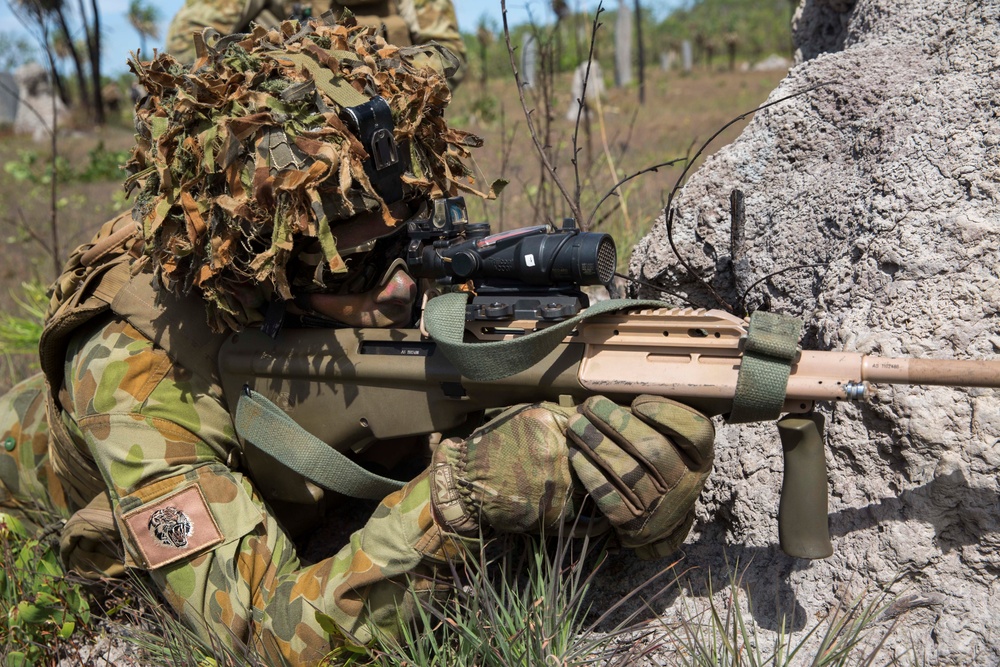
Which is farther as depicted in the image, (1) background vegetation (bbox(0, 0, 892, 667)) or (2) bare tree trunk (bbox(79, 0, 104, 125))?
(2) bare tree trunk (bbox(79, 0, 104, 125))

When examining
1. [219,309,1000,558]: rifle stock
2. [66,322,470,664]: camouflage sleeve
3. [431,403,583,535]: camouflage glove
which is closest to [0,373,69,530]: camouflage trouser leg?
[66,322,470,664]: camouflage sleeve

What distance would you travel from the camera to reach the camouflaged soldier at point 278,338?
200cm

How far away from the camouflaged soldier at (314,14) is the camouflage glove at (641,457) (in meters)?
3.79

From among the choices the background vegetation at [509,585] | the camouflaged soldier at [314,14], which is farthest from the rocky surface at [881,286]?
the camouflaged soldier at [314,14]

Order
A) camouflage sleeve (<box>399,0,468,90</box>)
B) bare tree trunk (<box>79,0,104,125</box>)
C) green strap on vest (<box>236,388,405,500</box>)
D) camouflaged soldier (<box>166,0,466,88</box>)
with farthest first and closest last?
bare tree trunk (<box>79,0,104,125</box>)
camouflage sleeve (<box>399,0,468,90</box>)
camouflaged soldier (<box>166,0,466,88</box>)
green strap on vest (<box>236,388,405,500</box>)

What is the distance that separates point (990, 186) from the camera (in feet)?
6.83

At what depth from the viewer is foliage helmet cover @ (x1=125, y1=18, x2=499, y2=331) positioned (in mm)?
2084

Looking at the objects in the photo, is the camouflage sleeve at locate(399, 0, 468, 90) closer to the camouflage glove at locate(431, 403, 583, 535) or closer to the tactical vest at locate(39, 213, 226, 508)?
the tactical vest at locate(39, 213, 226, 508)

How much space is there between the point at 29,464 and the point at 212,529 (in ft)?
3.86

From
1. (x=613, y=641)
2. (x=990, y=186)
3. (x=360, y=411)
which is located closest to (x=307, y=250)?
(x=360, y=411)

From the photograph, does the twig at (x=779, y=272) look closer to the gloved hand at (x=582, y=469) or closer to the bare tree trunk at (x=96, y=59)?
the gloved hand at (x=582, y=469)

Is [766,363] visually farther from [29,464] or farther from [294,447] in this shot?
[29,464]

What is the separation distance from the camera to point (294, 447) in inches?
90.9

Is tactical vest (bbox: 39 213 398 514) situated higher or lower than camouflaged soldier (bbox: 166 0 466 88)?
lower
